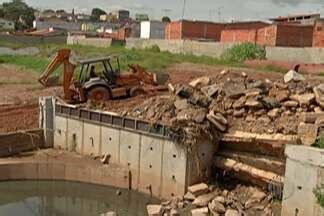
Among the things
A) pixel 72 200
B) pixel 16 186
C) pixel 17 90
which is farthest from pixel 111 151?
pixel 17 90

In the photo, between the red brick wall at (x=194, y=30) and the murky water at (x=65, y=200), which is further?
the red brick wall at (x=194, y=30)

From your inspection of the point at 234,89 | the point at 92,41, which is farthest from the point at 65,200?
the point at 92,41

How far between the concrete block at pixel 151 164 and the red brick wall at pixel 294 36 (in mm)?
19615

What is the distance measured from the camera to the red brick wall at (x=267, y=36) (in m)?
33.2

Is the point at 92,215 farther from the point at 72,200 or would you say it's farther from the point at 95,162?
the point at 95,162

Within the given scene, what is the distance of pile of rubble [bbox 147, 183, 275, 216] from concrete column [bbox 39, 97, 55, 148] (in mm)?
5797

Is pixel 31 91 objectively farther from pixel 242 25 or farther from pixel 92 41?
pixel 242 25

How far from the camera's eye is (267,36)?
111ft

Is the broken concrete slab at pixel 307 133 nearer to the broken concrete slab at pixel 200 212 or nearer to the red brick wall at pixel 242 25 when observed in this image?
the broken concrete slab at pixel 200 212

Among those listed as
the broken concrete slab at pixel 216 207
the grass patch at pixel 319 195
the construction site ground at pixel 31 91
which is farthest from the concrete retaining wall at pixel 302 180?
the construction site ground at pixel 31 91

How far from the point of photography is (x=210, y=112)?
50.3 feet

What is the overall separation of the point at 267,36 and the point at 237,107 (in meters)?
19.4

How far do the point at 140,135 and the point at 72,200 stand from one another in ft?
9.34

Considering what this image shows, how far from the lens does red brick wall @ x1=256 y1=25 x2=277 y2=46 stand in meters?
33.2
